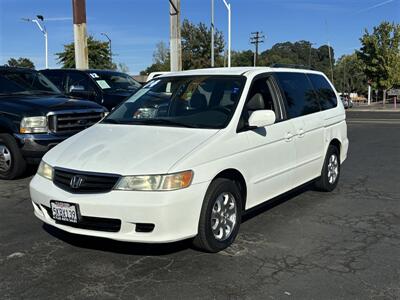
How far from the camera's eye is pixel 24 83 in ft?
29.5

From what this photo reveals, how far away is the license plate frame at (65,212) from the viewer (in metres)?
4.14

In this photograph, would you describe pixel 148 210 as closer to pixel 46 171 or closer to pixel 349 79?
pixel 46 171

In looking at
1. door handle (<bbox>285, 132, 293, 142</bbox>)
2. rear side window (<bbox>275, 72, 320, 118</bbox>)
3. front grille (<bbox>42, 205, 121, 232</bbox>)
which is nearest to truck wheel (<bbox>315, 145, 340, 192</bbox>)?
rear side window (<bbox>275, 72, 320, 118</bbox>)

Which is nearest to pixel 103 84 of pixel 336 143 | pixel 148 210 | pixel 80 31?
pixel 80 31

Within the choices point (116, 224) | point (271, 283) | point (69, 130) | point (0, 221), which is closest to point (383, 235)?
point (271, 283)

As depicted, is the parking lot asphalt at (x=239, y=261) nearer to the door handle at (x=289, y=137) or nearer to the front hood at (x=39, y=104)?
the door handle at (x=289, y=137)

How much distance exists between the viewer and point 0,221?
5.67m

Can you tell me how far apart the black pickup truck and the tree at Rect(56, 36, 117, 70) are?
33.4m

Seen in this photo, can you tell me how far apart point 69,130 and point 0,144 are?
1.09 meters

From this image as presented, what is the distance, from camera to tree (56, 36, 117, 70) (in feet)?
134

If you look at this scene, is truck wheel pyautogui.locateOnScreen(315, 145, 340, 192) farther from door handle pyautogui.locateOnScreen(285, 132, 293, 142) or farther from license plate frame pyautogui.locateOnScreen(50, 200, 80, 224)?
license plate frame pyautogui.locateOnScreen(50, 200, 80, 224)

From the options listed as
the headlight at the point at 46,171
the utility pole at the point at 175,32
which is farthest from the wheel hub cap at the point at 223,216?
the utility pole at the point at 175,32

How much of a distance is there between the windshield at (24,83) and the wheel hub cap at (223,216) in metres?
5.45

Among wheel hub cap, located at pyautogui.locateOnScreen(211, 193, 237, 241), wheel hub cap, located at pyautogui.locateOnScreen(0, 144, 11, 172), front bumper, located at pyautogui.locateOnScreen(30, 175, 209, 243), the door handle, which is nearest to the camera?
front bumper, located at pyautogui.locateOnScreen(30, 175, 209, 243)
